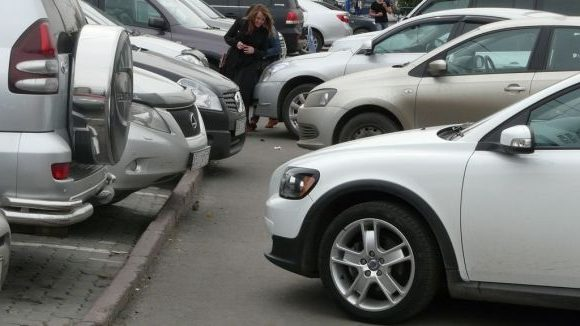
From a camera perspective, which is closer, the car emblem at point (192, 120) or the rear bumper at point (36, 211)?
the rear bumper at point (36, 211)

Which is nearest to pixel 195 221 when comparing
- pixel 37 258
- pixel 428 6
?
pixel 37 258

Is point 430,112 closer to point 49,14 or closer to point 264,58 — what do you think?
point 264,58

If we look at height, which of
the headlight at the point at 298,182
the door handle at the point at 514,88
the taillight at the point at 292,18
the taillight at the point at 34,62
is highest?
the taillight at the point at 34,62

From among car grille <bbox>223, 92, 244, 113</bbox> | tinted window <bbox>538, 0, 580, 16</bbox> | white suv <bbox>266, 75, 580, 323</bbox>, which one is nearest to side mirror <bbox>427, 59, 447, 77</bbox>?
car grille <bbox>223, 92, 244, 113</bbox>

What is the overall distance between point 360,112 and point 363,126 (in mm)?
156

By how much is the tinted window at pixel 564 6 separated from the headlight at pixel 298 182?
10.8 m

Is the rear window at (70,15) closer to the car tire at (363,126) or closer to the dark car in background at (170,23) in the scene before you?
the car tire at (363,126)

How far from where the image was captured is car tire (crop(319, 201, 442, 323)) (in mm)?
5934

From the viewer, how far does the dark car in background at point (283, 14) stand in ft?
77.1

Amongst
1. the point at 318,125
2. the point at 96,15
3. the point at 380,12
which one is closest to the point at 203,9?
the point at 96,15

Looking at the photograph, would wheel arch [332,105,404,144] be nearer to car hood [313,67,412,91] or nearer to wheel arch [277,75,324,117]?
car hood [313,67,412,91]

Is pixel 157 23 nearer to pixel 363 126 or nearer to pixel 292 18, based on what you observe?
pixel 363 126

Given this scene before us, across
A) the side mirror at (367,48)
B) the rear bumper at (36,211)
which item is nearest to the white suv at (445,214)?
the rear bumper at (36,211)

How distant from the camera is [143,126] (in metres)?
8.15
